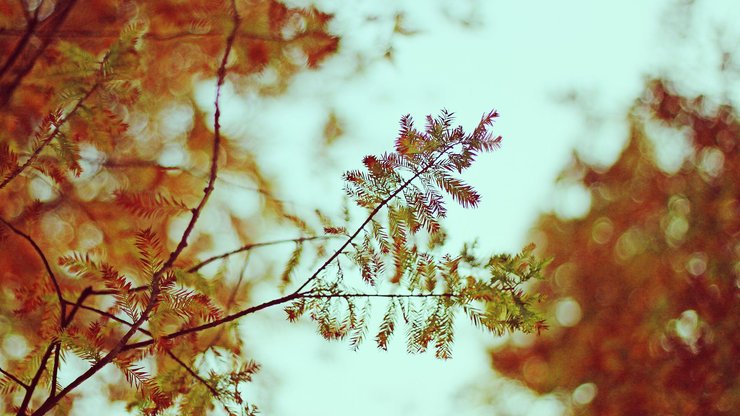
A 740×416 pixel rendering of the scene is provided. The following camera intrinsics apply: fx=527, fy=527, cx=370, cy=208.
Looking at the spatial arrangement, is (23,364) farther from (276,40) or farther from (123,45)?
(276,40)

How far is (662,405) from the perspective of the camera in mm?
2451

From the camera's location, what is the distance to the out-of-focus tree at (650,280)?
8.01ft

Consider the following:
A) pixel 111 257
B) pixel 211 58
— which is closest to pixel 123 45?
pixel 211 58

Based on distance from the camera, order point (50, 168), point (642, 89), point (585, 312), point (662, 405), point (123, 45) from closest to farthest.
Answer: point (123, 45), point (50, 168), point (662, 405), point (642, 89), point (585, 312)

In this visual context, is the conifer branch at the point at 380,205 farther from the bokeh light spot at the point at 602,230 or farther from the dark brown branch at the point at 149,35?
the bokeh light spot at the point at 602,230

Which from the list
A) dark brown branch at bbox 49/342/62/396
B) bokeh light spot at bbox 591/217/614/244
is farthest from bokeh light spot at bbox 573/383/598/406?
dark brown branch at bbox 49/342/62/396

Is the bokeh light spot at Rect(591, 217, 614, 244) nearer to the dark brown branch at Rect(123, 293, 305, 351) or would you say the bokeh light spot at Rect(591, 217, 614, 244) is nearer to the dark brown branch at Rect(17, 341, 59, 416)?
the dark brown branch at Rect(123, 293, 305, 351)

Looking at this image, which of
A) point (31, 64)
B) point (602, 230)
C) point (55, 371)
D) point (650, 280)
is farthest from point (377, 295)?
point (602, 230)

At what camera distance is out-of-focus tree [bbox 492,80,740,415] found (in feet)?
8.01

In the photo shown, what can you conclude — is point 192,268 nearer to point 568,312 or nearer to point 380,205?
point 380,205

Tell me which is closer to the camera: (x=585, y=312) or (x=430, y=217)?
(x=430, y=217)

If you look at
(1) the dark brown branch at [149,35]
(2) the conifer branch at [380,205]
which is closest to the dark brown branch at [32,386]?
(2) the conifer branch at [380,205]

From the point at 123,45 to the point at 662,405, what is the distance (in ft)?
8.81

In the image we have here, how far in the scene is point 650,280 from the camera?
117 inches
